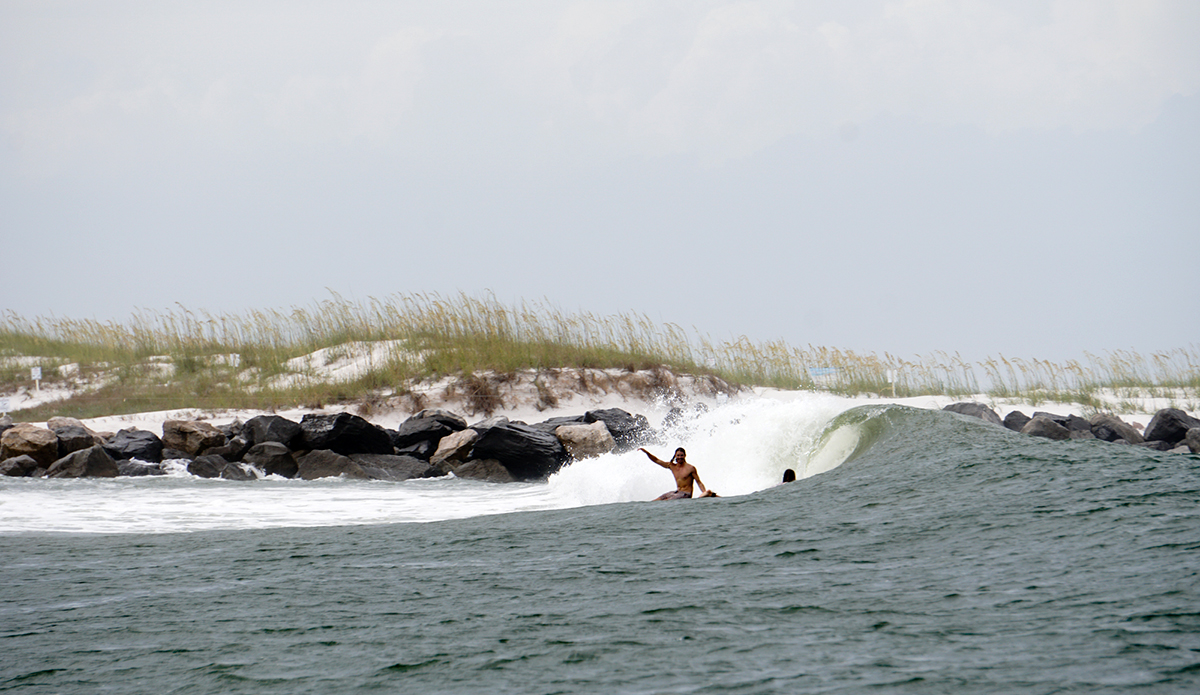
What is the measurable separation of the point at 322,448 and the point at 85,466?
9.26 feet

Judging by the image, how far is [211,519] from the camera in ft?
24.7

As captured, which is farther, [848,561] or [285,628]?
[848,561]

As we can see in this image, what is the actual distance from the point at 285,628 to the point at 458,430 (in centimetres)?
995

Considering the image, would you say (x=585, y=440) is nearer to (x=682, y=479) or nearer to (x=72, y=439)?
(x=682, y=479)

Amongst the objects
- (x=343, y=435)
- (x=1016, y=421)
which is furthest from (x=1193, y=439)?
(x=343, y=435)

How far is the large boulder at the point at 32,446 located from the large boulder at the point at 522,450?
17.6ft

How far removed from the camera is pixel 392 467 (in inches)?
469

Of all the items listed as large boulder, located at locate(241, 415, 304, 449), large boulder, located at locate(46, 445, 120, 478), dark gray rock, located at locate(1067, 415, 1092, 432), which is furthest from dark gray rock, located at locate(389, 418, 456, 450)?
dark gray rock, located at locate(1067, 415, 1092, 432)

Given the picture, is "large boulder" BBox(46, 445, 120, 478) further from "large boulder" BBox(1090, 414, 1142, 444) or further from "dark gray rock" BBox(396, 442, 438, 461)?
"large boulder" BBox(1090, 414, 1142, 444)

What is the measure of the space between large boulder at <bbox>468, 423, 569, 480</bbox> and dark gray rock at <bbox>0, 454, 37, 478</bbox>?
546 centimetres

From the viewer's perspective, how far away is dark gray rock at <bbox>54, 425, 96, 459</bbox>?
483 inches

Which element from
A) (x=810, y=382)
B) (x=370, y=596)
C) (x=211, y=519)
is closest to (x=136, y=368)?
(x=211, y=519)

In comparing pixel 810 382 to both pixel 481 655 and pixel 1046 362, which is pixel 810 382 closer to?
pixel 1046 362

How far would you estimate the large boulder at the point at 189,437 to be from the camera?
1259 cm
